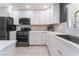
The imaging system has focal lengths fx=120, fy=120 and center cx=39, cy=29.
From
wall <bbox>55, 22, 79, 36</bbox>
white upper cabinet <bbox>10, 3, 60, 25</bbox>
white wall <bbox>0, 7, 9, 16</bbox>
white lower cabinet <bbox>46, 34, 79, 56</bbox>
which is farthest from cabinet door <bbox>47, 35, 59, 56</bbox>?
white wall <bbox>0, 7, 9, 16</bbox>

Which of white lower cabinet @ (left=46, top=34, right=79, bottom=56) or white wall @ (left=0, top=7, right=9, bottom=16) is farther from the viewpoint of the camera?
white wall @ (left=0, top=7, right=9, bottom=16)

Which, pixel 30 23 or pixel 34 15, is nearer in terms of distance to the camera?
pixel 30 23

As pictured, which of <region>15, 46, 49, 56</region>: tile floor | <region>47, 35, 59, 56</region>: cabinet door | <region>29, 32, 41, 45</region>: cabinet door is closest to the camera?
<region>47, 35, 59, 56</region>: cabinet door

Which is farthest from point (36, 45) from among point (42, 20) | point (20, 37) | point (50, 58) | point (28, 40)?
point (50, 58)

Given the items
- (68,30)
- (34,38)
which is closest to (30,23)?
(34,38)

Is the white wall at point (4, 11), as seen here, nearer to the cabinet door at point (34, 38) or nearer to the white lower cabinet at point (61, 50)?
the cabinet door at point (34, 38)

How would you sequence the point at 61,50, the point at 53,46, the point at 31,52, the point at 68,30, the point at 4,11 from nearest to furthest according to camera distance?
the point at 61,50 < the point at 53,46 < the point at 68,30 < the point at 31,52 < the point at 4,11

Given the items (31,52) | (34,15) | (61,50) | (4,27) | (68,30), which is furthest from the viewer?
(34,15)

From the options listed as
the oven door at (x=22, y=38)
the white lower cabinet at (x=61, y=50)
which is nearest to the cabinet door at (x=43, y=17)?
the oven door at (x=22, y=38)

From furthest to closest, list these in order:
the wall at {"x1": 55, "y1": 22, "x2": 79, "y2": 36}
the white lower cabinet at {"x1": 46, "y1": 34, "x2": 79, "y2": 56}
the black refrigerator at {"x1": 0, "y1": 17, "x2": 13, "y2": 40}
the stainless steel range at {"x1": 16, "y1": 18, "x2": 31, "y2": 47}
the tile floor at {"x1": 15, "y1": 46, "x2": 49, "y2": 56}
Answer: the stainless steel range at {"x1": 16, "y1": 18, "x2": 31, "y2": 47}, the black refrigerator at {"x1": 0, "y1": 17, "x2": 13, "y2": 40}, the tile floor at {"x1": 15, "y1": 46, "x2": 49, "y2": 56}, the wall at {"x1": 55, "y1": 22, "x2": 79, "y2": 36}, the white lower cabinet at {"x1": 46, "y1": 34, "x2": 79, "y2": 56}

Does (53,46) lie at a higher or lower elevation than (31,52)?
higher

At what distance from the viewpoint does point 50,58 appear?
0.57 m

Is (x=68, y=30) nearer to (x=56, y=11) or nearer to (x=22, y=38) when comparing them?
(x=56, y=11)

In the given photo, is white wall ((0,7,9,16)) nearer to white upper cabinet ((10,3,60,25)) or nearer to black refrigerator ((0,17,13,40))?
black refrigerator ((0,17,13,40))
